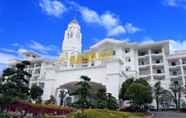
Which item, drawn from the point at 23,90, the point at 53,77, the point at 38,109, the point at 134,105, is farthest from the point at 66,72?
the point at 38,109

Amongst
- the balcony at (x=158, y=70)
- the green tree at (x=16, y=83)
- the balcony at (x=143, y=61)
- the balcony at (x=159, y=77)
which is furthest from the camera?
the balcony at (x=143, y=61)

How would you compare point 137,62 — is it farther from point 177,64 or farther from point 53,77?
point 53,77

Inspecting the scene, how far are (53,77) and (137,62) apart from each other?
26.3 meters

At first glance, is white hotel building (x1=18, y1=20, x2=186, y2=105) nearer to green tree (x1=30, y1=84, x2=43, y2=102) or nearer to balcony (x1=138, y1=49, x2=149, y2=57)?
balcony (x1=138, y1=49, x2=149, y2=57)

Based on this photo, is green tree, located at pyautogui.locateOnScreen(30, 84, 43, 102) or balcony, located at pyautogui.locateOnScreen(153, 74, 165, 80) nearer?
green tree, located at pyautogui.locateOnScreen(30, 84, 43, 102)

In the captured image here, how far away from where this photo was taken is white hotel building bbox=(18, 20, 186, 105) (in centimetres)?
5450

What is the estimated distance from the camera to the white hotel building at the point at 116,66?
54.5 meters

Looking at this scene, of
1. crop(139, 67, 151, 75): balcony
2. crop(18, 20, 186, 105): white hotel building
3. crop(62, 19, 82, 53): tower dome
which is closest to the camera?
crop(18, 20, 186, 105): white hotel building

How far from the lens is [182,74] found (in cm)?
6306

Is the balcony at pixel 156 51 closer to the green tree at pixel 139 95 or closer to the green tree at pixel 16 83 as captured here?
the green tree at pixel 139 95

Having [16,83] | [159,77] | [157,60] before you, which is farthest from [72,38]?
[16,83]

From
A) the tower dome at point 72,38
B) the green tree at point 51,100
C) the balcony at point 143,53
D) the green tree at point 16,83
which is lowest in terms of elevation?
the green tree at point 51,100

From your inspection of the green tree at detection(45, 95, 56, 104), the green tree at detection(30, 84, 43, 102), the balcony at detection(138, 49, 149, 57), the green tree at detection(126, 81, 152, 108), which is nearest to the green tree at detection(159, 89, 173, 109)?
the green tree at detection(126, 81, 152, 108)

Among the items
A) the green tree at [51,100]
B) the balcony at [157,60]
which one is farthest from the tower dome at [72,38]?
the balcony at [157,60]
